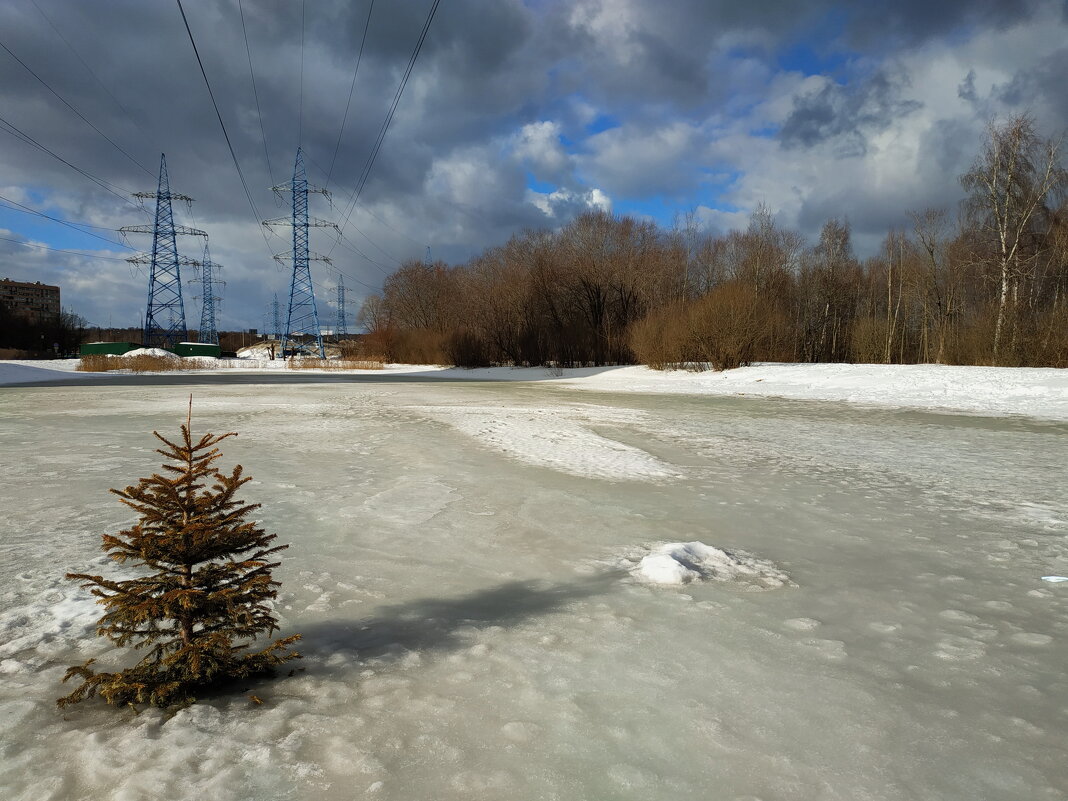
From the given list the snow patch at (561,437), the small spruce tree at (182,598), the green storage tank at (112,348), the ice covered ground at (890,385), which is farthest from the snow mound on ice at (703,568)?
the green storage tank at (112,348)

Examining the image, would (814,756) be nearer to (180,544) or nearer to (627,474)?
(180,544)

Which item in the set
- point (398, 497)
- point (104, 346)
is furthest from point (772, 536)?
point (104, 346)

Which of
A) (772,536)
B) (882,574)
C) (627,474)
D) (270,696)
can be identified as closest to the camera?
(270,696)

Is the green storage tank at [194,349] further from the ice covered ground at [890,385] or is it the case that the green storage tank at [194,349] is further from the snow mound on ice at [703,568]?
the snow mound on ice at [703,568]

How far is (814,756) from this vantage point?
2203 millimetres

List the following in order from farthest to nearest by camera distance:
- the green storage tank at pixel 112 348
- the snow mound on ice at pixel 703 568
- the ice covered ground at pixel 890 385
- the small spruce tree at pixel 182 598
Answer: the green storage tank at pixel 112 348, the ice covered ground at pixel 890 385, the snow mound on ice at pixel 703 568, the small spruce tree at pixel 182 598

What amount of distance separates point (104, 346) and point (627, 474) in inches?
2287

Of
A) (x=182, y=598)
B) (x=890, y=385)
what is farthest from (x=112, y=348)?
(x=182, y=598)

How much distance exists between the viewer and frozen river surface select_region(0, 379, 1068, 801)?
2.10 meters

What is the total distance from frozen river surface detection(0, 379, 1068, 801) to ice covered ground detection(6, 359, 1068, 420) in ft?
37.5

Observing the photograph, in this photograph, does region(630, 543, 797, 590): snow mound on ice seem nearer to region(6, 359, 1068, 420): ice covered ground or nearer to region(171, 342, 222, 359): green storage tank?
region(6, 359, 1068, 420): ice covered ground

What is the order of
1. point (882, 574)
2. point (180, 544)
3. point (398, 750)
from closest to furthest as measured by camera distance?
point (398, 750) < point (180, 544) < point (882, 574)

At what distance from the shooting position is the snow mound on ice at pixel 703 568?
3.89 m

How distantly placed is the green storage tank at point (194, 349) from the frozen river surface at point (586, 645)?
5720 cm
